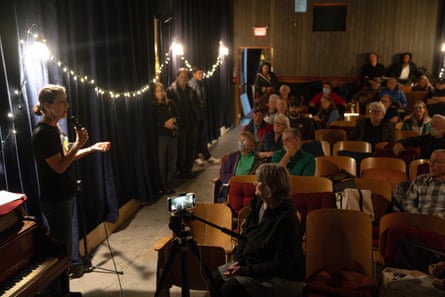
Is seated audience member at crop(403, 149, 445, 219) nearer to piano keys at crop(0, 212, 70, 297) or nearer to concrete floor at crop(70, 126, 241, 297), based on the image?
concrete floor at crop(70, 126, 241, 297)

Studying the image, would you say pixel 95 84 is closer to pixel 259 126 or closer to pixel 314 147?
pixel 259 126

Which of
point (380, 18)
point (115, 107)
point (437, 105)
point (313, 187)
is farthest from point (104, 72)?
point (380, 18)

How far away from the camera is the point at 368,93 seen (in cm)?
971

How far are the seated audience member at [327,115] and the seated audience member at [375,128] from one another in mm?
1355

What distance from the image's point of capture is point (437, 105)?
7.41 metres

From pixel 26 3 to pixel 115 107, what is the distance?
5.34 ft

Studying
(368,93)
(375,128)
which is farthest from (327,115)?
(368,93)

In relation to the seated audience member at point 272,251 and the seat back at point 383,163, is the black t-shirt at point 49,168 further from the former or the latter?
the seat back at point 383,163

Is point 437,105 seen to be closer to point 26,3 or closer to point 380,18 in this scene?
point 380,18

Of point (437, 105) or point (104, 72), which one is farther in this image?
point (437, 105)

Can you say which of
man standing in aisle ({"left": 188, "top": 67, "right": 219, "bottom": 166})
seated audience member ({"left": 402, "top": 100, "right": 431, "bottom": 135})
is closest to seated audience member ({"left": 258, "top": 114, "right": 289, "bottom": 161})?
seated audience member ({"left": 402, "top": 100, "right": 431, "bottom": 135})

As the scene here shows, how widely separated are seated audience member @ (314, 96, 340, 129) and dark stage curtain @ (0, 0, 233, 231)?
2.25m

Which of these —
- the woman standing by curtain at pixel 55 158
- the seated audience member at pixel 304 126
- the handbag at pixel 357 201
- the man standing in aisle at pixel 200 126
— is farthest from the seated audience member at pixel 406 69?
the woman standing by curtain at pixel 55 158

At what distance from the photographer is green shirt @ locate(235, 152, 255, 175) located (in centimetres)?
444
